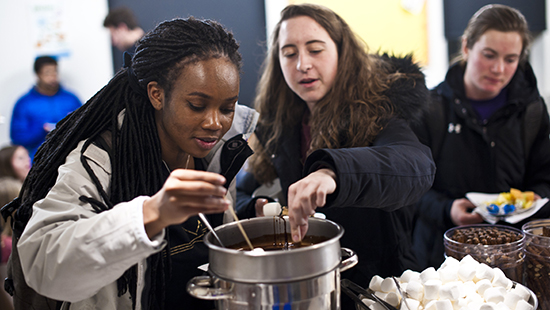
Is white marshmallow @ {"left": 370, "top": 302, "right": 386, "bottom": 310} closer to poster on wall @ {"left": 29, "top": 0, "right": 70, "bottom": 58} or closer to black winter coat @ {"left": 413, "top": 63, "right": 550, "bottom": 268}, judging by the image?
black winter coat @ {"left": 413, "top": 63, "right": 550, "bottom": 268}

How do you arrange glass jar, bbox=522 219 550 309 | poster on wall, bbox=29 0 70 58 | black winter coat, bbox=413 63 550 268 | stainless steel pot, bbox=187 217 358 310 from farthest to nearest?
poster on wall, bbox=29 0 70 58, black winter coat, bbox=413 63 550 268, glass jar, bbox=522 219 550 309, stainless steel pot, bbox=187 217 358 310

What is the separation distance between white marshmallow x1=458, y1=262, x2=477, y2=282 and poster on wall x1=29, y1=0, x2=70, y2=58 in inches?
154

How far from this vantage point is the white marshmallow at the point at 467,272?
957mm

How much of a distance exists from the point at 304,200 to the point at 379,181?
0.29 metres

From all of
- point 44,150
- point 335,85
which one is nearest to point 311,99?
point 335,85

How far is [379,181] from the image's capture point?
1.10 meters

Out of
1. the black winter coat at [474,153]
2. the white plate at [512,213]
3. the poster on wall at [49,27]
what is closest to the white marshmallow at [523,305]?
the white plate at [512,213]

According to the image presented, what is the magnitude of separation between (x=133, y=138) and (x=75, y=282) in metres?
0.42

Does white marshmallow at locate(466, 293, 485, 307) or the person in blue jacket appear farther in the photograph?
the person in blue jacket

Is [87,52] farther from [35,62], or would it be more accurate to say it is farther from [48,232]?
[48,232]

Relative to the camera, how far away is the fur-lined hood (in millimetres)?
1499

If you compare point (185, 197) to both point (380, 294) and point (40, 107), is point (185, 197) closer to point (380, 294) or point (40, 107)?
point (380, 294)

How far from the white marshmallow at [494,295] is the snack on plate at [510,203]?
890 millimetres

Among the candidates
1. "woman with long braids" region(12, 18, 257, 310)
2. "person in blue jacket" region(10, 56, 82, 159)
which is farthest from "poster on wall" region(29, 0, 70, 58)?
"woman with long braids" region(12, 18, 257, 310)
